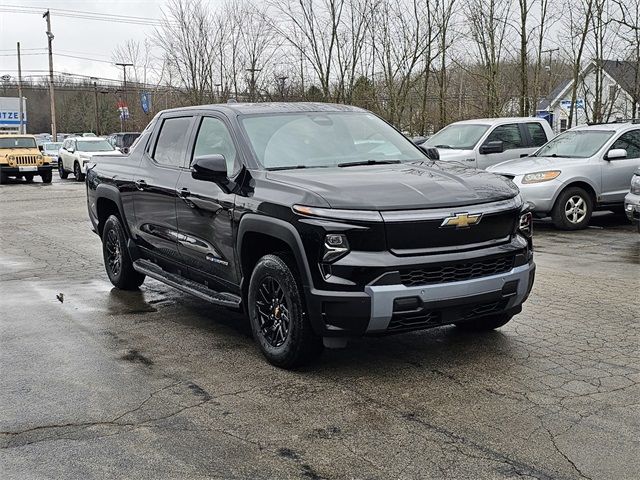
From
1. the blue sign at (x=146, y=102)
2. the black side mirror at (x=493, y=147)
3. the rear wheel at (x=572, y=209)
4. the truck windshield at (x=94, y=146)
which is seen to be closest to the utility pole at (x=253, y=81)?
the truck windshield at (x=94, y=146)

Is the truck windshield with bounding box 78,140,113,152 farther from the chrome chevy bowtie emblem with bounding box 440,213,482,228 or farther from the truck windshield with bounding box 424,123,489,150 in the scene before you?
the chrome chevy bowtie emblem with bounding box 440,213,482,228

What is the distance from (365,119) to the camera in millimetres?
Answer: 6473

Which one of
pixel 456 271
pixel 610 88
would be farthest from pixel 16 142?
pixel 456 271

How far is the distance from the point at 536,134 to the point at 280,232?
11.9m

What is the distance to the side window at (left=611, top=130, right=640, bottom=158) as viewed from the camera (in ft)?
40.7

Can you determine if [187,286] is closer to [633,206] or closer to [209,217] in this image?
[209,217]

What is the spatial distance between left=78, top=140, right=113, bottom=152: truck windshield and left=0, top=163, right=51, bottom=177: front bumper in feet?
5.59

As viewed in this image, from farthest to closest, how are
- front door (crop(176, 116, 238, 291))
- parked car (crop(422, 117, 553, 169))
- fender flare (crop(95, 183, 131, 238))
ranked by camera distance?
parked car (crop(422, 117, 553, 169)), fender flare (crop(95, 183, 131, 238)), front door (crop(176, 116, 238, 291))

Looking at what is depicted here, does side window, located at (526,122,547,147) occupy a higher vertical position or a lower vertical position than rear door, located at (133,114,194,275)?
higher

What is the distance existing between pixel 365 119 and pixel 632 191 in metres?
5.25

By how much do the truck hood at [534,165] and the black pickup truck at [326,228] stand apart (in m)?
6.19

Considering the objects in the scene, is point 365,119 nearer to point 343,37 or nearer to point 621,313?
point 621,313

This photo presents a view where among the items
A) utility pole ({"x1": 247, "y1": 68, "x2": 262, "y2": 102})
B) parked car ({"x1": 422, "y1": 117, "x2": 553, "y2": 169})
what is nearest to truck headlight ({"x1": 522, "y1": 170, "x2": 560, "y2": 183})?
parked car ({"x1": 422, "y1": 117, "x2": 553, "y2": 169})

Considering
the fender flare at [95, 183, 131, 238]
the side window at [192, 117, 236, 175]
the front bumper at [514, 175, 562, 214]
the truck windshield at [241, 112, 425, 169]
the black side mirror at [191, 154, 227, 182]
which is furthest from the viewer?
the front bumper at [514, 175, 562, 214]
